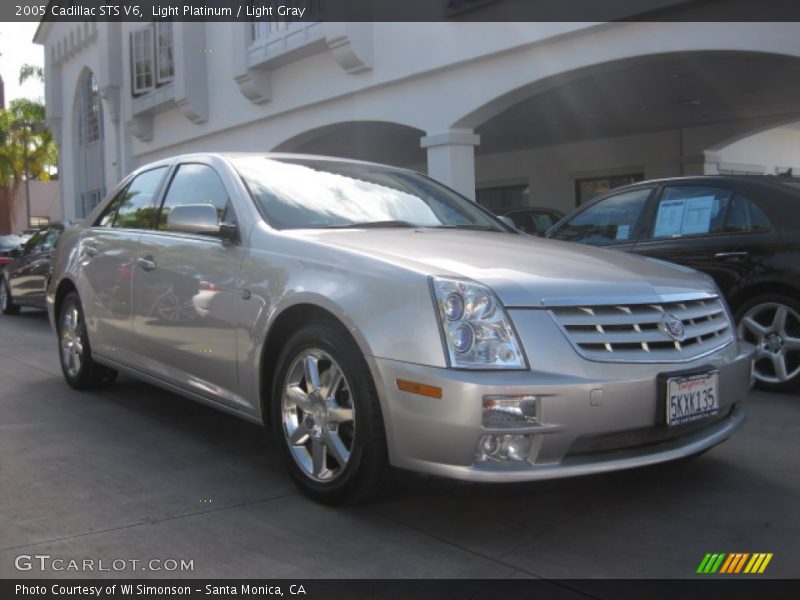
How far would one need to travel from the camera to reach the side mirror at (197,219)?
161 inches

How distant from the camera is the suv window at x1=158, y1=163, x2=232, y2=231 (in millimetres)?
4391

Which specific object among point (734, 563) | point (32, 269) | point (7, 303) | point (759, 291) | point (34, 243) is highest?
point (34, 243)

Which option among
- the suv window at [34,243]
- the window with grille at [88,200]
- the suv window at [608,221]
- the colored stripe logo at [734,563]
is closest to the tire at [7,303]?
the suv window at [34,243]

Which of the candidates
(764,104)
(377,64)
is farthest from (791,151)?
(377,64)

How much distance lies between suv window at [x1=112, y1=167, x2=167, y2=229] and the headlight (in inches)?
105

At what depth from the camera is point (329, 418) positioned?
3447mm

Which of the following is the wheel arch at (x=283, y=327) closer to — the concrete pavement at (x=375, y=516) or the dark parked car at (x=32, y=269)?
the concrete pavement at (x=375, y=516)

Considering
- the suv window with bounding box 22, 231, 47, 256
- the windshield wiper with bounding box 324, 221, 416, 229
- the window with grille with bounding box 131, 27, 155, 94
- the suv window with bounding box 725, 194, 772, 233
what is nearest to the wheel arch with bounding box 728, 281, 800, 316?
the suv window with bounding box 725, 194, 772, 233

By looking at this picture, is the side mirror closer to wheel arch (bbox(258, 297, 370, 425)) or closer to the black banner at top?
wheel arch (bbox(258, 297, 370, 425))

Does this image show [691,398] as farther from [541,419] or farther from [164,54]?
[164,54]

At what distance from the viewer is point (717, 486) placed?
12.5 ft

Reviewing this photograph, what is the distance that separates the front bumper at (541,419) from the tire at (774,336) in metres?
2.83

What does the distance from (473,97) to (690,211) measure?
5891 millimetres

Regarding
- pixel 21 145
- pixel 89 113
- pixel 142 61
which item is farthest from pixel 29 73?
pixel 142 61
